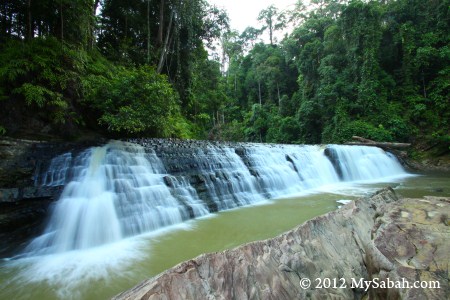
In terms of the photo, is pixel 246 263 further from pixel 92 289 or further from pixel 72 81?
pixel 72 81

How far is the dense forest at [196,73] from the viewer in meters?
6.43

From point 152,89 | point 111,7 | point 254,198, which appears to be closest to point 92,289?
point 254,198

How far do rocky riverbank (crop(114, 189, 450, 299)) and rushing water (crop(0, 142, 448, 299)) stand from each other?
5.46ft

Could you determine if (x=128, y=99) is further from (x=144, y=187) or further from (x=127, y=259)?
(x=127, y=259)

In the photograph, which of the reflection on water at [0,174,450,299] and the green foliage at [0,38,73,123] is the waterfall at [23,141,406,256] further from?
the green foliage at [0,38,73,123]

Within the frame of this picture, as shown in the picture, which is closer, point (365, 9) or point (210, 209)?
point (210, 209)


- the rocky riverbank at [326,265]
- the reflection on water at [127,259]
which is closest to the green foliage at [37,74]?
the reflection on water at [127,259]

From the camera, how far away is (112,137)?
27.2 ft

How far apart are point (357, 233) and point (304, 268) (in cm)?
85

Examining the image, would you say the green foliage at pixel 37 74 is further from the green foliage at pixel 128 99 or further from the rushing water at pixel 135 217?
the rushing water at pixel 135 217

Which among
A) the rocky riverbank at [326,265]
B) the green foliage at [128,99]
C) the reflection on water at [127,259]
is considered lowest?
the reflection on water at [127,259]

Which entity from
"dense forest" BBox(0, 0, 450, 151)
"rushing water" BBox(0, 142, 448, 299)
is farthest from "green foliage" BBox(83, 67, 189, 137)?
"rushing water" BBox(0, 142, 448, 299)

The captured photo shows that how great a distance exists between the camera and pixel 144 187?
522 cm

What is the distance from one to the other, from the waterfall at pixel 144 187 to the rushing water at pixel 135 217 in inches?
0.7
